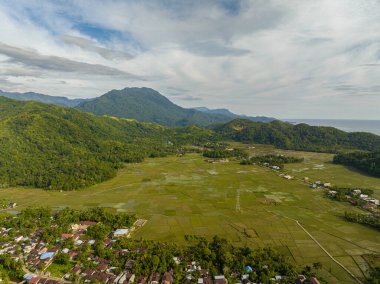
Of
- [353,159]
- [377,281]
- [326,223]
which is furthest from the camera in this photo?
[353,159]

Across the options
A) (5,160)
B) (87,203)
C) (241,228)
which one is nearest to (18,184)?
(5,160)

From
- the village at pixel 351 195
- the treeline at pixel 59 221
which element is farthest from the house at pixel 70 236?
the village at pixel 351 195

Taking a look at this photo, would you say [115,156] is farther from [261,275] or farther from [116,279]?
[261,275]

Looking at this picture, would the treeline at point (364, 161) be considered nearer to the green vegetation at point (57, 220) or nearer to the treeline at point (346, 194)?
the treeline at point (346, 194)

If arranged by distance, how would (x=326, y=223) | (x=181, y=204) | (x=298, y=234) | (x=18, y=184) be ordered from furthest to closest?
(x=18, y=184)
(x=181, y=204)
(x=326, y=223)
(x=298, y=234)

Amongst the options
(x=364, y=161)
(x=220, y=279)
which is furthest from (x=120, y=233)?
(x=364, y=161)

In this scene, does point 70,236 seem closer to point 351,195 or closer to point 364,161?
point 351,195

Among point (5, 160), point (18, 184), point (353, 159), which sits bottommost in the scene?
point (18, 184)

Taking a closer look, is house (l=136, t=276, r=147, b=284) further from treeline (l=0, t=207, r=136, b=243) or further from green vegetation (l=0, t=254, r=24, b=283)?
green vegetation (l=0, t=254, r=24, b=283)
